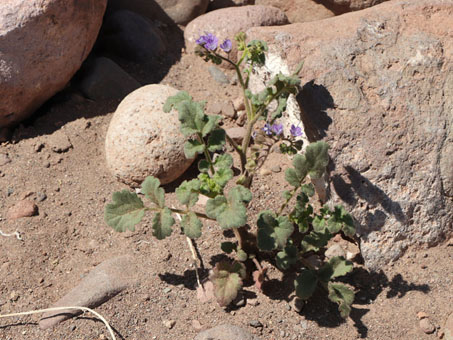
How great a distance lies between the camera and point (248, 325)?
3.07 meters

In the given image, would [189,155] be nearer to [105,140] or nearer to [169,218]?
[169,218]

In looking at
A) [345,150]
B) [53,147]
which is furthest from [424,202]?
[53,147]

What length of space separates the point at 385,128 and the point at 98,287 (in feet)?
6.45

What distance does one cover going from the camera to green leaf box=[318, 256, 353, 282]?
3.00 meters

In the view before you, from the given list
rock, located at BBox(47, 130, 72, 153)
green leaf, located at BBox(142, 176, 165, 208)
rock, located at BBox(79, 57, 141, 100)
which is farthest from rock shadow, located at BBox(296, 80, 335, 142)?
rock, located at BBox(47, 130, 72, 153)

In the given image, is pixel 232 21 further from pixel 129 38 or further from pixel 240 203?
pixel 240 203

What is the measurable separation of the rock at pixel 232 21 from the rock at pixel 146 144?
129 cm

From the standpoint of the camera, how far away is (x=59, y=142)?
4.12 m

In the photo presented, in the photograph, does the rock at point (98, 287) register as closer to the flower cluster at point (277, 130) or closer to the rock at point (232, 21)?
the flower cluster at point (277, 130)

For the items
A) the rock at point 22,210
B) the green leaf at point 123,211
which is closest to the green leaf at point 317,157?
the green leaf at point 123,211

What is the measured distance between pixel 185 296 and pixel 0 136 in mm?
2013

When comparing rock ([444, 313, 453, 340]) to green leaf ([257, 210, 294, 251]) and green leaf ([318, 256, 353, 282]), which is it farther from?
green leaf ([257, 210, 294, 251])

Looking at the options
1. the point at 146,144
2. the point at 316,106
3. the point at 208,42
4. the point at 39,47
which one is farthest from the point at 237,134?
the point at 39,47

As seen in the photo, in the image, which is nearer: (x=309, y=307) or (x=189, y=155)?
(x=189, y=155)
